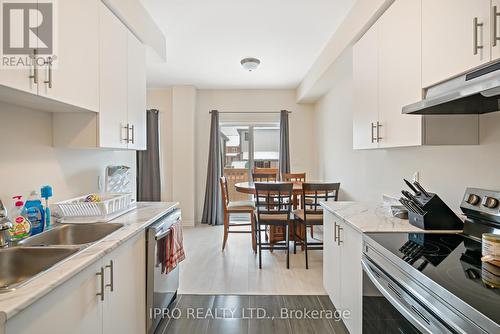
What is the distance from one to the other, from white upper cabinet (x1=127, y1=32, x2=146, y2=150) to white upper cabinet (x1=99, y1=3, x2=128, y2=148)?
82 mm

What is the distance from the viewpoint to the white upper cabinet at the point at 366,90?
2.04 meters

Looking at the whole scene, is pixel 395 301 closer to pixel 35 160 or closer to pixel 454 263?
pixel 454 263

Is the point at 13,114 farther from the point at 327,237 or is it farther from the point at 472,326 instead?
the point at 327,237

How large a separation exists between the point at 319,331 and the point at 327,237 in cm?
73

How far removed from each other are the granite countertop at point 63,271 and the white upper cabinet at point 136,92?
0.77 meters

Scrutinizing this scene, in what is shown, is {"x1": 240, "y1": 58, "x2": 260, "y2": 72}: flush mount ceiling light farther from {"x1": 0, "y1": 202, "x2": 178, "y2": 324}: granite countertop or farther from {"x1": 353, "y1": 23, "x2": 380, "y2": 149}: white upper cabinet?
{"x1": 0, "y1": 202, "x2": 178, "y2": 324}: granite countertop

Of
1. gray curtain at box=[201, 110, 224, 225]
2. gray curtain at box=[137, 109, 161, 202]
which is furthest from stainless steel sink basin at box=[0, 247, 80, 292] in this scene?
gray curtain at box=[201, 110, 224, 225]

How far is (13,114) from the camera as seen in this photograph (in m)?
1.50

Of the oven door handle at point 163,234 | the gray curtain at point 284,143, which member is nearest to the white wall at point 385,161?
the gray curtain at point 284,143

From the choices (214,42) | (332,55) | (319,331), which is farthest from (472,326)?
(214,42)

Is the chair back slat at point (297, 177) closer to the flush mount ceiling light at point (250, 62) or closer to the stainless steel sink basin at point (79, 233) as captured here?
the flush mount ceiling light at point (250, 62)

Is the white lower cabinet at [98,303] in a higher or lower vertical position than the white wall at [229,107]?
lower

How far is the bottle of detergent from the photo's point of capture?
59.1 inches

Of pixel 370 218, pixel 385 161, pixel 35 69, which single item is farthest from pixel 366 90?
pixel 35 69
